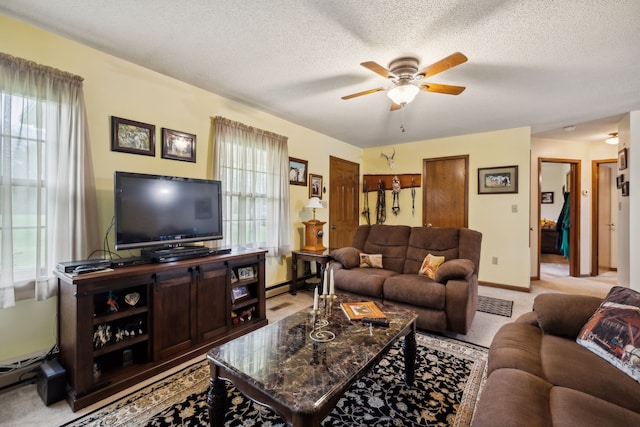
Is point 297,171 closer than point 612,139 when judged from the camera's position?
Yes

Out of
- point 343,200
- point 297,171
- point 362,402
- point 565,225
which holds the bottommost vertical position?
point 362,402

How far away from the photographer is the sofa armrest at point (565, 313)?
1625 millimetres

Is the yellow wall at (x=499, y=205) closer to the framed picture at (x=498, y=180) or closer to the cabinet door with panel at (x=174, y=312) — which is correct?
the framed picture at (x=498, y=180)

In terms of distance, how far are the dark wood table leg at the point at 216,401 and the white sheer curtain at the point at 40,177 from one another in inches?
60.5

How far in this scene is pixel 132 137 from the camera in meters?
2.49

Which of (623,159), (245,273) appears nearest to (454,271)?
(245,273)

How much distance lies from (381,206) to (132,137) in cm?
431

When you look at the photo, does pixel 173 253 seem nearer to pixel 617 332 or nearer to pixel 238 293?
pixel 238 293

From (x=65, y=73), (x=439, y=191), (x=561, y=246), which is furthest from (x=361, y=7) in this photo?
(x=561, y=246)

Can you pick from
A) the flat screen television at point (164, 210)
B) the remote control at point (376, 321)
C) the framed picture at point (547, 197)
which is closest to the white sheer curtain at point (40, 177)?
the flat screen television at point (164, 210)

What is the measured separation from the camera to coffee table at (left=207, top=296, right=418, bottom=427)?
1.12m

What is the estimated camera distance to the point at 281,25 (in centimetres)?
197

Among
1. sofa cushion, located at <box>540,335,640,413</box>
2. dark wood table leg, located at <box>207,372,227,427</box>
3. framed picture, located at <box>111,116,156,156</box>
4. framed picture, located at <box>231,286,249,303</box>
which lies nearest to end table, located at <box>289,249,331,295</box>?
framed picture, located at <box>231,286,249,303</box>

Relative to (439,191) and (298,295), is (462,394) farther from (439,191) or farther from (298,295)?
(439,191)
